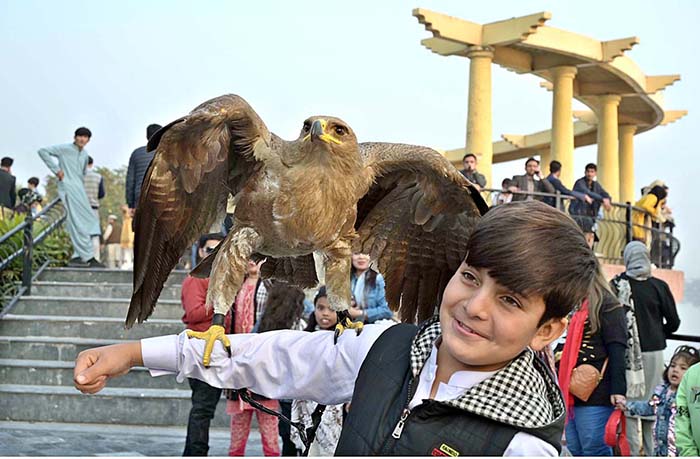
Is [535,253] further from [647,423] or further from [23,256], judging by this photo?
[23,256]

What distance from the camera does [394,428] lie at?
1.90 meters

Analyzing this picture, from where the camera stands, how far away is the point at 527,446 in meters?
1.78

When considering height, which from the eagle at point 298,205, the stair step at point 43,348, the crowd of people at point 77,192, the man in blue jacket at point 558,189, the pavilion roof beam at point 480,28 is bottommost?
the stair step at point 43,348

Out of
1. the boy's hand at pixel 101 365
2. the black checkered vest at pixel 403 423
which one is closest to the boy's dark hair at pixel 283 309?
the boy's hand at pixel 101 365

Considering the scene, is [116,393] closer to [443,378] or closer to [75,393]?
[75,393]

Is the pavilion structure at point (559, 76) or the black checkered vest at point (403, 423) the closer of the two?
the black checkered vest at point (403, 423)

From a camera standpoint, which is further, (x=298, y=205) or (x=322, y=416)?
(x=298, y=205)

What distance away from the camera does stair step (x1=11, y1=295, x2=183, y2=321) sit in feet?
38.2

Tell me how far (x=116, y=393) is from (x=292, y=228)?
633 centimetres

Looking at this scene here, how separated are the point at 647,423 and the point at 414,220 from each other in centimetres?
348

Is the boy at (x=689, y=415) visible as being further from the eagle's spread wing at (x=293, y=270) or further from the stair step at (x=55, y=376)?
the stair step at (x=55, y=376)

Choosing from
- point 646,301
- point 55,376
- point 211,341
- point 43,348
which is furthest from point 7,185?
point 211,341

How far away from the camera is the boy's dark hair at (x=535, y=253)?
1828 millimetres

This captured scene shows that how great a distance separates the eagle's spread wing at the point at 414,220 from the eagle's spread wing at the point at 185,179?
1.68ft
